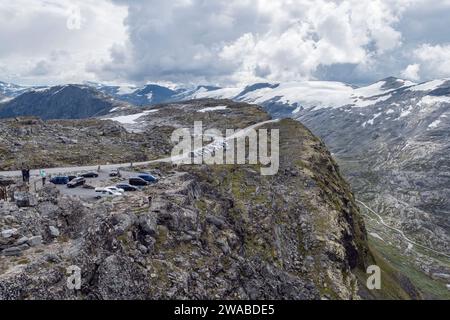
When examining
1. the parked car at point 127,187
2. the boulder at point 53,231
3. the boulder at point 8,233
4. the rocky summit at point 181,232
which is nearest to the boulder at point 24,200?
the rocky summit at point 181,232

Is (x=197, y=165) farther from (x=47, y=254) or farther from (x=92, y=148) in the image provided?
(x=47, y=254)

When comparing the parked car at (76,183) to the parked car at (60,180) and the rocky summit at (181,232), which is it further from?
the rocky summit at (181,232)

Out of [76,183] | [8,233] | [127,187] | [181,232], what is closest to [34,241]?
[8,233]

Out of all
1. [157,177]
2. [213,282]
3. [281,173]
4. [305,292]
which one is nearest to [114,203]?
[213,282]

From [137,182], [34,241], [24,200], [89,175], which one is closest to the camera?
[34,241]

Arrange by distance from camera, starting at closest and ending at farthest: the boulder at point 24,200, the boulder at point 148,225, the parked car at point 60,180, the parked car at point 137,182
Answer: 1. the boulder at point 24,200
2. the boulder at point 148,225
3. the parked car at point 60,180
4. the parked car at point 137,182

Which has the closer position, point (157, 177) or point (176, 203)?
point (176, 203)

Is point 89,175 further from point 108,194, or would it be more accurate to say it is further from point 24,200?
point 24,200

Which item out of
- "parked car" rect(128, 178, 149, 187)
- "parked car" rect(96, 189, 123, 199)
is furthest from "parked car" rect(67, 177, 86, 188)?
"parked car" rect(128, 178, 149, 187)
